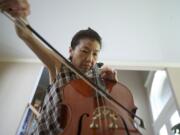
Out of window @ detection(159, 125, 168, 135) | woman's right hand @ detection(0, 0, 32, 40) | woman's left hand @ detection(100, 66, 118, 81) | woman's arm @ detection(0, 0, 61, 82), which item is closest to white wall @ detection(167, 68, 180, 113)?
window @ detection(159, 125, 168, 135)

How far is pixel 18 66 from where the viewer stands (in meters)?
1.96

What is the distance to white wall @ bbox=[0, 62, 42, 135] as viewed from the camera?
156cm

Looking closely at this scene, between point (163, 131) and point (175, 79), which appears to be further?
point (163, 131)

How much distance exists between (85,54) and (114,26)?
85 centimetres

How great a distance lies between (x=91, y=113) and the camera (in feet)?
2.14

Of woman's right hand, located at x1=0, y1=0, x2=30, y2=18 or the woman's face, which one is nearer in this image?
woman's right hand, located at x1=0, y1=0, x2=30, y2=18

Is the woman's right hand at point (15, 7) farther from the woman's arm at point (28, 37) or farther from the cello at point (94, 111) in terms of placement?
the cello at point (94, 111)

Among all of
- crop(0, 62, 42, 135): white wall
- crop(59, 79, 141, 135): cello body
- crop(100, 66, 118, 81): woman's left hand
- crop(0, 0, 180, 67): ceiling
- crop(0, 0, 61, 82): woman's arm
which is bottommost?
crop(59, 79, 141, 135): cello body

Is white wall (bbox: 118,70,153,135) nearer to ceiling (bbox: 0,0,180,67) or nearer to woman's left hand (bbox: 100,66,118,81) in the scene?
ceiling (bbox: 0,0,180,67)

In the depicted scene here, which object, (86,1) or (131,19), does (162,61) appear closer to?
(131,19)

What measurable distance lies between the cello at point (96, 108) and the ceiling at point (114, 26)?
86cm

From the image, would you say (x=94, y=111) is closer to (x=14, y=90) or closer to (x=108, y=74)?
(x=108, y=74)

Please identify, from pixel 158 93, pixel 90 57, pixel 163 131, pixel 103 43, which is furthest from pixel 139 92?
pixel 90 57

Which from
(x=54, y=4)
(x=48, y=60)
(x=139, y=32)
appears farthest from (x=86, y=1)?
(x=48, y=60)
